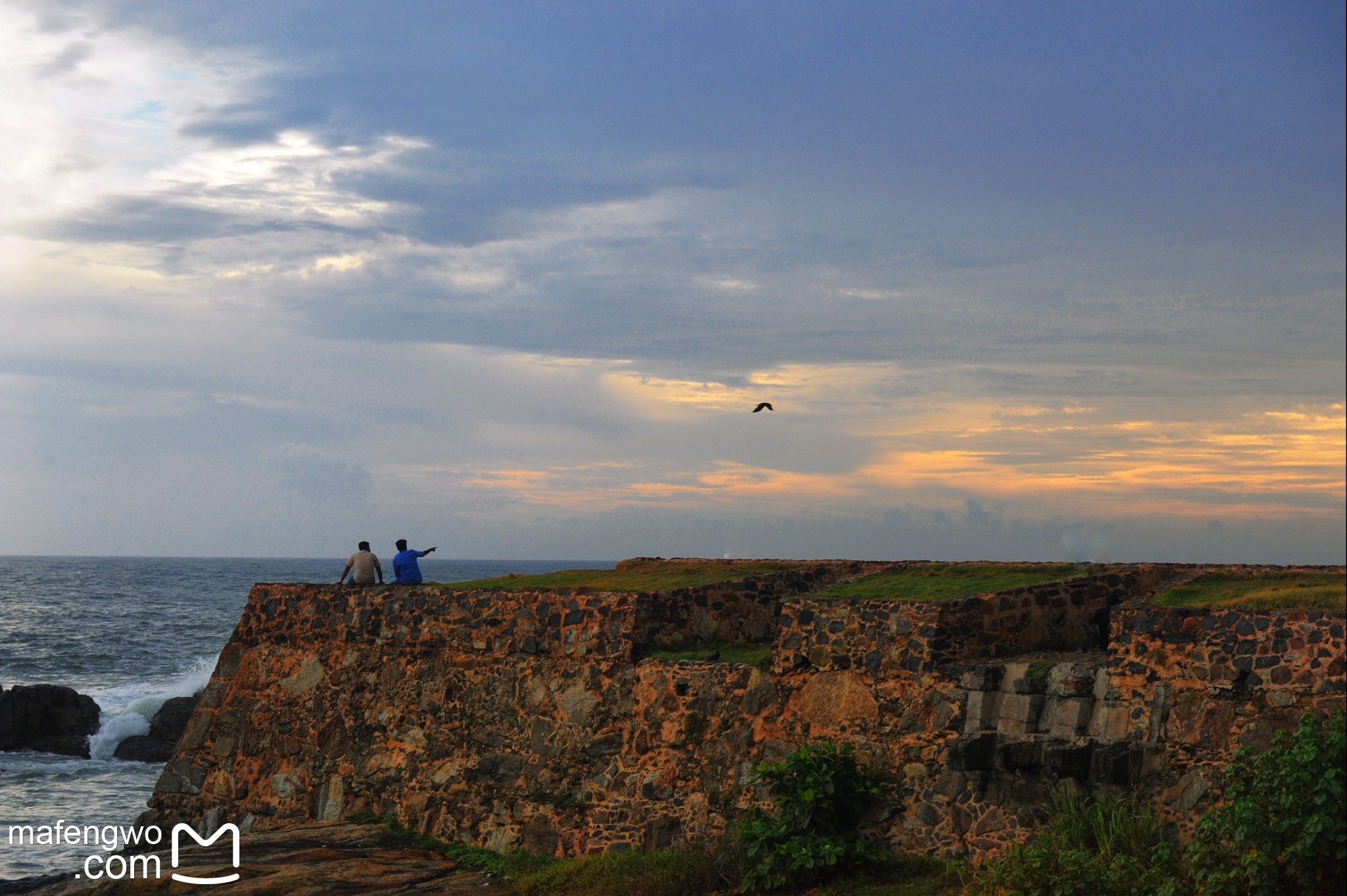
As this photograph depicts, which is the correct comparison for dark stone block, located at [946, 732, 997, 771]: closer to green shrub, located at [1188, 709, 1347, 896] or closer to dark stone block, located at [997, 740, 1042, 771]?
dark stone block, located at [997, 740, 1042, 771]

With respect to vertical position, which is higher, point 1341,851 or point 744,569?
point 744,569

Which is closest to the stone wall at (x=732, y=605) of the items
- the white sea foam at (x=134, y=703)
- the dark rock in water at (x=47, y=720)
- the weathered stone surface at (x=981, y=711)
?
the weathered stone surface at (x=981, y=711)

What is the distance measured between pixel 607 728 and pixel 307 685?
6791 millimetres

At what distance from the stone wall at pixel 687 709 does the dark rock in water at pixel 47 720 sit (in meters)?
16.4

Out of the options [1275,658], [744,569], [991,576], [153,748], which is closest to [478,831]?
[744,569]

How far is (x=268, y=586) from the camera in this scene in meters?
21.0

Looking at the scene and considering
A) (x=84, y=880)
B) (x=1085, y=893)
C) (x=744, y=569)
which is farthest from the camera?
(x=744, y=569)

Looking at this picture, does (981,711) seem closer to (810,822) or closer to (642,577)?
(810,822)

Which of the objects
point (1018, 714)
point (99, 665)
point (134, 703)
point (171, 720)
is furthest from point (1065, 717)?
point (99, 665)

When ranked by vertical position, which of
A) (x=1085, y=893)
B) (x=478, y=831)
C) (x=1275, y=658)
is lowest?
(x=478, y=831)

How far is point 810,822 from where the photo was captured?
43.3 ft

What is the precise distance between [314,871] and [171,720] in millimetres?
22130

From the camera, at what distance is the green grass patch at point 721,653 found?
15516 millimetres

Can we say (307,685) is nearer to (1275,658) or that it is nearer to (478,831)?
(478,831)
